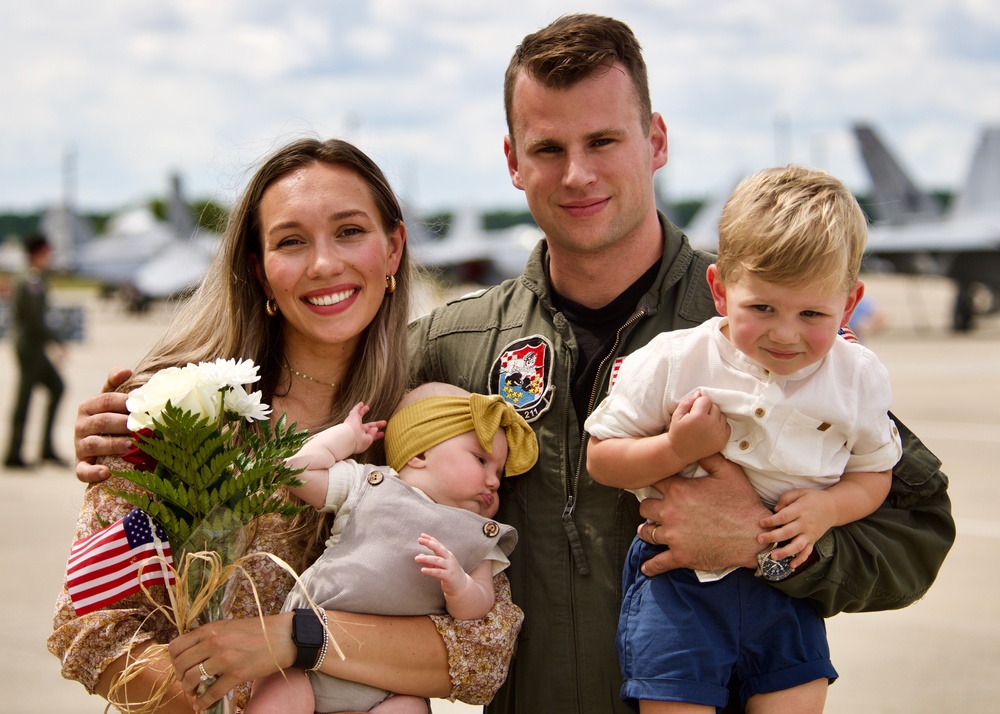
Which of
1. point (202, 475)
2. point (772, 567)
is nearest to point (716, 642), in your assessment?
point (772, 567)

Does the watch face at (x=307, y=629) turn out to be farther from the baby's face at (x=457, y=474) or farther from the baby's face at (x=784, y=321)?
the baby's face at (x=784, y=321)

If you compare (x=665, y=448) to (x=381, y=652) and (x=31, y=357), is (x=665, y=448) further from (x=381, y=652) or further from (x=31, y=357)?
(x=31, y=357)

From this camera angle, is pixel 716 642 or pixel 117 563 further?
pixel 716 642

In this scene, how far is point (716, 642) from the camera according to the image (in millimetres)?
2566

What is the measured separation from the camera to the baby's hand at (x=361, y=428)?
2.68 meters

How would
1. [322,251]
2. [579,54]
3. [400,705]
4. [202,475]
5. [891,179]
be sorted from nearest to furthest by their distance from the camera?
[202,475] → [400,705] → [322,251] → [579,54] → [891,179]

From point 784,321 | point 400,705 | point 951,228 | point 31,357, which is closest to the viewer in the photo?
point 784,321

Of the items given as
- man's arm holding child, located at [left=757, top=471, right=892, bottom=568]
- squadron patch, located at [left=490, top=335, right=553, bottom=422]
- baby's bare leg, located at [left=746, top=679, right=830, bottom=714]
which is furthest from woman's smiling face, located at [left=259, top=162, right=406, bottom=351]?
baby's bare leg, located at [left=746, top=679, right=830, bottom=714]

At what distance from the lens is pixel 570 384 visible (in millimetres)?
3008

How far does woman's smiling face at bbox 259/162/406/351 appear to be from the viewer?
9.30ft

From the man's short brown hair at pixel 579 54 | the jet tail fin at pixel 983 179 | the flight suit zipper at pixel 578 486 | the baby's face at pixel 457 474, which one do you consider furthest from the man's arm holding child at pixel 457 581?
the jet tail fin at pixel 983 179

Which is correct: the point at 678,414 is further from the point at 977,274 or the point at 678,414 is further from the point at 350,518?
the point at 977,274

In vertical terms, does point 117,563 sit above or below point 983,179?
above

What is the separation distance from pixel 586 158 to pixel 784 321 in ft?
2.87
